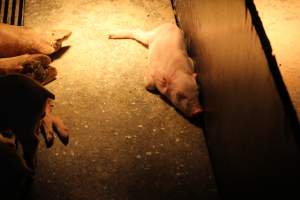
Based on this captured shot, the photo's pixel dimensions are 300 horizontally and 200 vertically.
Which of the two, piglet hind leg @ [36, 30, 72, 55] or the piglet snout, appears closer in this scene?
the piglet snout

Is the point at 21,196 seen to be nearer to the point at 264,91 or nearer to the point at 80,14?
the point at 264,91

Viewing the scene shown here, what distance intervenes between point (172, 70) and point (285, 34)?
1.67m

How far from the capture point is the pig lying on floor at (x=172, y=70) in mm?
4469

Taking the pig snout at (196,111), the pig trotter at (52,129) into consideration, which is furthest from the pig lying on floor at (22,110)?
the pig snout at (196,111)

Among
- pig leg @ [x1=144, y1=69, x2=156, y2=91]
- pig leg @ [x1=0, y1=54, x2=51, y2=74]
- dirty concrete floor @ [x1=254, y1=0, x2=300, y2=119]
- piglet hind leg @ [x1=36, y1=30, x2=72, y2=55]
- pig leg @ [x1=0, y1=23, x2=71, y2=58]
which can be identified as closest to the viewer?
dirty concrete floor @ [x1=254, y1=0, x2=300, y2=119]

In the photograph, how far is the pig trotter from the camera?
168 inches

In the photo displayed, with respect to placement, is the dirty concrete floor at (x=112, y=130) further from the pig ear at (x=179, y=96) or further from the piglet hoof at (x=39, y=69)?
the pig ear at (x=179, y=96)

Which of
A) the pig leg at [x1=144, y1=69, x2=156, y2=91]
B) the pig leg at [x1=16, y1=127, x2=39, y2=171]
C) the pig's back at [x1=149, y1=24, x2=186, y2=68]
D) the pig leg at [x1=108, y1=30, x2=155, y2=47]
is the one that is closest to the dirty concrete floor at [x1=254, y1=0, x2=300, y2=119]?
the pig's back at [x1=149, y1=24, x2=186, y2=68]

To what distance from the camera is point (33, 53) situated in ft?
16.7

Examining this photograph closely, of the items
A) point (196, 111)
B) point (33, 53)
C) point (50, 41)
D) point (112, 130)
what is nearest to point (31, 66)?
point (33, 53)

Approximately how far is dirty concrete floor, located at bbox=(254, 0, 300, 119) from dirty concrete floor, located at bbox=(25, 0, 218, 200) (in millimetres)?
1556

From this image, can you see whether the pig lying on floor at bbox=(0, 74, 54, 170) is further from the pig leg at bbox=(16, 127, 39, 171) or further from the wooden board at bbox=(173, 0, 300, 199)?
the wooden board at bbox=(173, 0, 300, 199)

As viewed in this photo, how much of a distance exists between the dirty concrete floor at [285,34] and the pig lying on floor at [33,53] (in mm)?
2631

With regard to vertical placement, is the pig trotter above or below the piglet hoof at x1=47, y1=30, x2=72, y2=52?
below
